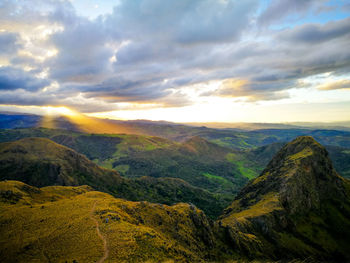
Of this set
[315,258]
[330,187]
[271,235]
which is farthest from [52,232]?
[330,187]

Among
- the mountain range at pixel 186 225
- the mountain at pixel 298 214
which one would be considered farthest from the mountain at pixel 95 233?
the mountain at pixel 298 214

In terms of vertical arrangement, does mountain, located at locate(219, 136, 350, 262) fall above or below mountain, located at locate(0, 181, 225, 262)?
below

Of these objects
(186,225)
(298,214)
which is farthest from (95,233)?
(298,214)

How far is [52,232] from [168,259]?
3382 cm

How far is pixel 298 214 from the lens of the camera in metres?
140

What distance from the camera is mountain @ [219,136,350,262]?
111m

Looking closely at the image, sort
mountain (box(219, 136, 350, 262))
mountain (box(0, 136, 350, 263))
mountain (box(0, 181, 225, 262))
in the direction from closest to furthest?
mountain (box(0, 181, 225, 262)) → mountain (box(0, 136, 350, 263)) → mountain (box(219, 136, 350, 262))

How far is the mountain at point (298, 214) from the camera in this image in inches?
4370

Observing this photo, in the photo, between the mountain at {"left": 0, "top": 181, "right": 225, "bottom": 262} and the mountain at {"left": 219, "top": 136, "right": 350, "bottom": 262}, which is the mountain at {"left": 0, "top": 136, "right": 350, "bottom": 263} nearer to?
the mountain at {"left": 0, "top": 181, "right": 225, "bottom": 262}

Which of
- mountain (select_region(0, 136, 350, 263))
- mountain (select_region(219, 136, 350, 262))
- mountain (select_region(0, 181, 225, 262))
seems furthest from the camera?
mountain (select_region(219, 136, 350, 262))

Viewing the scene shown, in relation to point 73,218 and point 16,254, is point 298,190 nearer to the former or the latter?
point 73,218

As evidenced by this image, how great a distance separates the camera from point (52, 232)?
54.4 metres

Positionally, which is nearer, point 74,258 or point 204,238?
point 74,258

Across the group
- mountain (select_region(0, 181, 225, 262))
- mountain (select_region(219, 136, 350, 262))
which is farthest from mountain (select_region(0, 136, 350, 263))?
mountain (select_region(219, 136, 350, 262))
